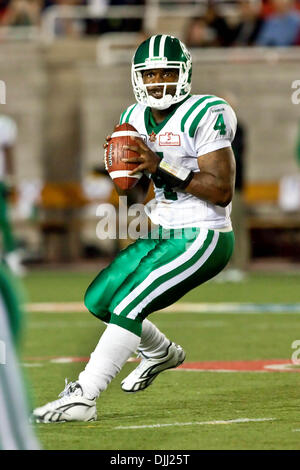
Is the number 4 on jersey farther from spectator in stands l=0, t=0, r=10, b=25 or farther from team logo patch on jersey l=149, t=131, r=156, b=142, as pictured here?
spectator in stands l=0, t=0, r=10, b=25

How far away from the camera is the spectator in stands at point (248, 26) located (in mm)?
14966

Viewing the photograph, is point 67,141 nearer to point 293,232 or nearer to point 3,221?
point 293,232

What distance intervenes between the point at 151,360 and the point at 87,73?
36.1 ft

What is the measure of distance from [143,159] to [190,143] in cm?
27

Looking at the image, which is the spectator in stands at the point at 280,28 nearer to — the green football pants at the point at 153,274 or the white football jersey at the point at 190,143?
the white football jersey at the point at 190,143

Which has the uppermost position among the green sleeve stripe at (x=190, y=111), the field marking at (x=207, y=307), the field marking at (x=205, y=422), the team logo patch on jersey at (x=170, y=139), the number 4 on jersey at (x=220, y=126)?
the green sleeve stripe at (x=190, y=111)

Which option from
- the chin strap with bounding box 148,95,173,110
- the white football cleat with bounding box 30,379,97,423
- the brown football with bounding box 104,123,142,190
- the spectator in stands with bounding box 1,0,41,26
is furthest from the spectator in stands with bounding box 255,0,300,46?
the white football cleat with bounding box 30,379,97,423

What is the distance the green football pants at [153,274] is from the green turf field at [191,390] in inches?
17.7

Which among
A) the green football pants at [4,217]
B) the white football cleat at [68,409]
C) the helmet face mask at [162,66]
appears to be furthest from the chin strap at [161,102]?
the green football pants at [4,217]

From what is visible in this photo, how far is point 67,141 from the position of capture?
656 inches

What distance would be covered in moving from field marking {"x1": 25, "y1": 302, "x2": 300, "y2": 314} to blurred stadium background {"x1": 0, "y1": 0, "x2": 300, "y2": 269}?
4421 millimetres

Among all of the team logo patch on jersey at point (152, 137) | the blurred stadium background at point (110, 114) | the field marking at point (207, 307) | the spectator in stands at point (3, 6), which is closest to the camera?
the team logo patch on jersey at point (152, 137)

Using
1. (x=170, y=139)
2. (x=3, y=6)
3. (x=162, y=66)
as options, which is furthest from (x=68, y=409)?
(x=3, y=6)

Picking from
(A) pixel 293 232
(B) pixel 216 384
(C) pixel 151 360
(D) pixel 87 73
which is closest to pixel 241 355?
(B) pixel 216 384
